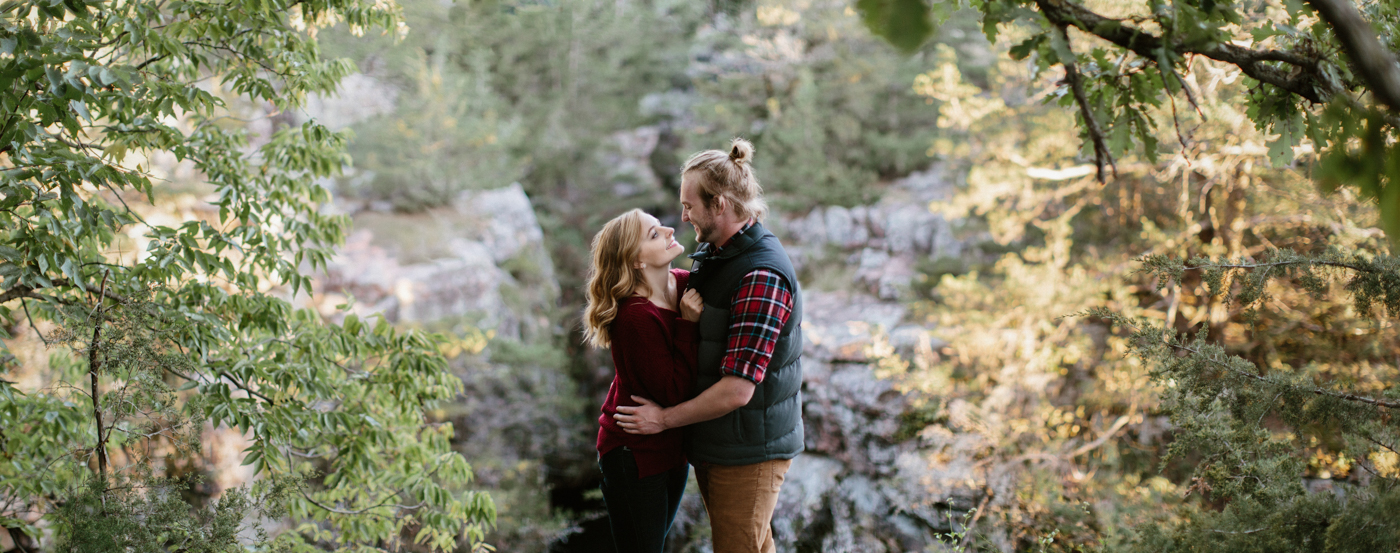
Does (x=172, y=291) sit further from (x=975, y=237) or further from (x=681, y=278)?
(x=975, y=237)

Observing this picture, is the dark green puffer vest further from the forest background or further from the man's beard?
the forest background

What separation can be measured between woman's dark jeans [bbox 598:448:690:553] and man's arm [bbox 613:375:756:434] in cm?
10

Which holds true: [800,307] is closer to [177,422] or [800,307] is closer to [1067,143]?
[177,422]

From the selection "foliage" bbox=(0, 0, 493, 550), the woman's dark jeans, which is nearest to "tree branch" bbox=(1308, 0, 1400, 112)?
the woman's dark jeans

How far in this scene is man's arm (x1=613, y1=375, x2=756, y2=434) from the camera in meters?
1.49

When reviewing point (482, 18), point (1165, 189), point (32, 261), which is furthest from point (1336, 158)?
point (482, 18)

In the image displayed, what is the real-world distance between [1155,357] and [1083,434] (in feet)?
8.62

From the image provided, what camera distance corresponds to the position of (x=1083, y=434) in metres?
4.02

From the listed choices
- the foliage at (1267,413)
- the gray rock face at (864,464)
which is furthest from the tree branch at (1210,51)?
the gray rock face at (864,464)

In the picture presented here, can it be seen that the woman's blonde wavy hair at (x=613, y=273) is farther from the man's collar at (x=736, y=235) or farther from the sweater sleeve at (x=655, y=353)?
the man's collar at (x=736, y=235)

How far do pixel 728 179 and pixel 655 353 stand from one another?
43 cm

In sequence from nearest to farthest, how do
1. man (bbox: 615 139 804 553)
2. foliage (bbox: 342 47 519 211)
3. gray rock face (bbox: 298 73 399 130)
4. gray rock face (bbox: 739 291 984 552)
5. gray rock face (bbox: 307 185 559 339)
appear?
man (bbox: 615 139 804 553)
gray rock face (bbox: 739 291 984 552)
gray rock face (bbox: 307 185 559 339)
foliage (bbox: 342 47 519 211)
gray rock face (bbox: 298 73 399 130)

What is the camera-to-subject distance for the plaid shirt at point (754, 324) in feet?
4.88

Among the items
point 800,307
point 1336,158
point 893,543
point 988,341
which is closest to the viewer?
point 1336,158
